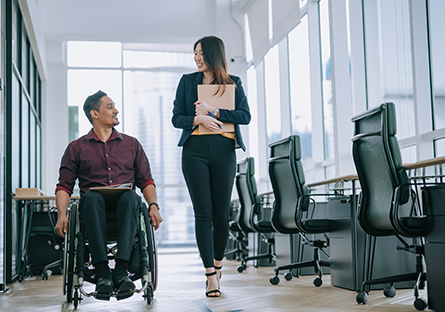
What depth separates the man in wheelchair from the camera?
2418 millimetres

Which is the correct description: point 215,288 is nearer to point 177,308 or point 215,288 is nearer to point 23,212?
point 177,308

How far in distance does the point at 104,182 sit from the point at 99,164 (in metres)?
0.10

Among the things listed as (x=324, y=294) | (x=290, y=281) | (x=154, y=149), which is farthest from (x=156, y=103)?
(x=324, y=294)

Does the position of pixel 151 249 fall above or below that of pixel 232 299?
above

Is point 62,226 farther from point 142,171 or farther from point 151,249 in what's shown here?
point 142,171

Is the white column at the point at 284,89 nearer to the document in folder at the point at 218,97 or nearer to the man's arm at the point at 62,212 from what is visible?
the document in folder at the point at 218,97

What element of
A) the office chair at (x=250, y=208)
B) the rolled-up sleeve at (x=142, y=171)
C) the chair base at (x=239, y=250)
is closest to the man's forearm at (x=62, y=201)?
the rolled-up sleeve at (x=142, y=171)

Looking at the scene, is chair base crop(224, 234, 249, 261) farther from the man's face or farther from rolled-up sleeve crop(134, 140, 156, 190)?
the man's face

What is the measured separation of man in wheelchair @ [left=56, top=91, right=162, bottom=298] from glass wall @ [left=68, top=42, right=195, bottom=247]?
20.0ft

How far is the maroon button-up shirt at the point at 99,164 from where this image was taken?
2.80 metres

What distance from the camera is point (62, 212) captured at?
262 centimetres

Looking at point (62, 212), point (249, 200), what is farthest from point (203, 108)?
point (249, 200)

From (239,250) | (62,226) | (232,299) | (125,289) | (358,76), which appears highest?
(358,76)

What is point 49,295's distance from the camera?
3.21 metres
